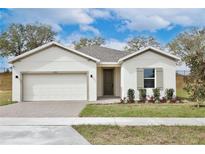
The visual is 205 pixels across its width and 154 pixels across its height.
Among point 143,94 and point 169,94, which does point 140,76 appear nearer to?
point 143,94

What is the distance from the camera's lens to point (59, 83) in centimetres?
2111

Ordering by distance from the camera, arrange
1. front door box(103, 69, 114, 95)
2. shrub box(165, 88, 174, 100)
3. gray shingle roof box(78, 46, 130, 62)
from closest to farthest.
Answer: shrub box(165, 88, 174, 100) < gray shingle roof box(78, 46, 130, 62) < front door box(103, 69, 114, 95)

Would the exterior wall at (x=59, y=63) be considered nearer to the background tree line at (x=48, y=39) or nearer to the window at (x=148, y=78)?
the window at (x=148, y=78)

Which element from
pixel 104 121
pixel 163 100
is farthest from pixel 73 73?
pixel 104 121

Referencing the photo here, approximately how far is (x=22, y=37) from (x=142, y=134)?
119ft

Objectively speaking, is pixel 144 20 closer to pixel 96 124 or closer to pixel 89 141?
pixel 96 124

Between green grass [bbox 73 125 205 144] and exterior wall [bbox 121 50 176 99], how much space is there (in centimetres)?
1078

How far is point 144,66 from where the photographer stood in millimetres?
20828

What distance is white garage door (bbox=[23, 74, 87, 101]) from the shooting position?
2097cm

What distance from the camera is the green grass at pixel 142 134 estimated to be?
8.16 meters

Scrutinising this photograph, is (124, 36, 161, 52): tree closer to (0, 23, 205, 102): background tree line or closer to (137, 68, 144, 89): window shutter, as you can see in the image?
(0, 23, 205, 102): background tree line

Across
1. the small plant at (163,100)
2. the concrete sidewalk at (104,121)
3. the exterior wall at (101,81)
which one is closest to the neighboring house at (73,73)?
the small plant at (163,100)

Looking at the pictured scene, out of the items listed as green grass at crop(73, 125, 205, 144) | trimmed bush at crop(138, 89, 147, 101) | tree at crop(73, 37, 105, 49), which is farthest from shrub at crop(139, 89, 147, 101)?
tree at crop(73, 37, 105, 49)
